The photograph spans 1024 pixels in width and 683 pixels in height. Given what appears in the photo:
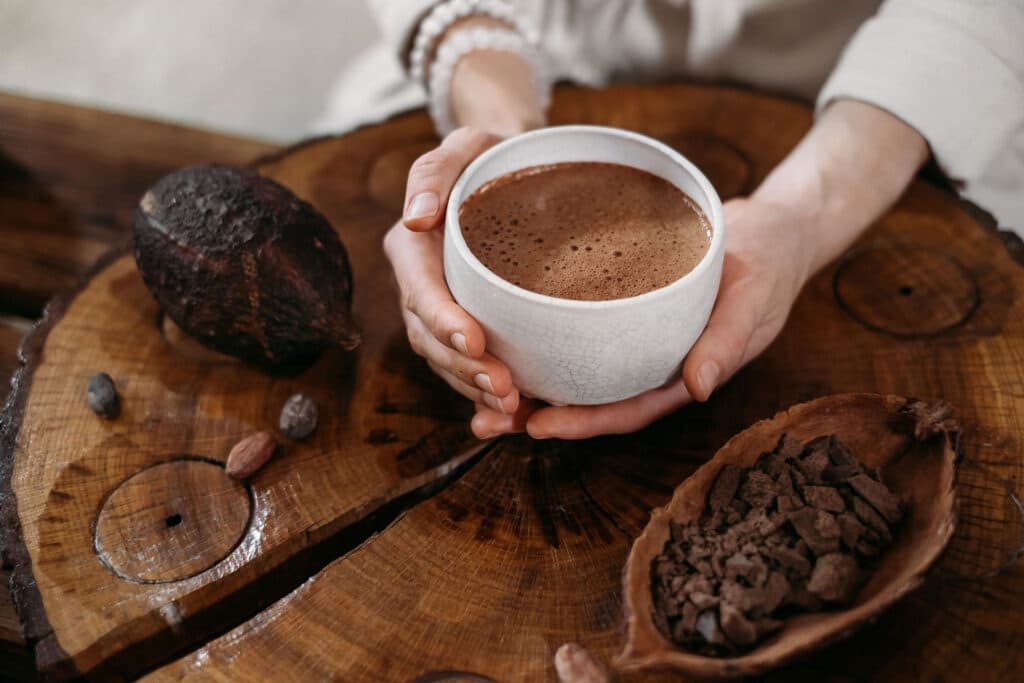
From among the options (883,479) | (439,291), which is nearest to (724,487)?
(883,479)

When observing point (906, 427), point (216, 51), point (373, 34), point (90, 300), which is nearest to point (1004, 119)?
point (906, 427)

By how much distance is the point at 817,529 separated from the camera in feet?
2.08

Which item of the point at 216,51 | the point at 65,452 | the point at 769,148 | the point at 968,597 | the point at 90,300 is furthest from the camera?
the point at 216,51

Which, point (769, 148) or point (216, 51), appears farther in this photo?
point (216, 51)

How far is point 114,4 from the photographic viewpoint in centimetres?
272

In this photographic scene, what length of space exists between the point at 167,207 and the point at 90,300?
0.59ft

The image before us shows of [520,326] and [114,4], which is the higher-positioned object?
[520,326]

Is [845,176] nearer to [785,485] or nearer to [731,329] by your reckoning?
[731,329]

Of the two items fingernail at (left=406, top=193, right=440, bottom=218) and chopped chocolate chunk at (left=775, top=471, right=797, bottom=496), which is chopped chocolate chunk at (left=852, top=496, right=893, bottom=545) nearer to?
chopped chocolate chunk at (left=775, top=471, right=797, bottom=496)

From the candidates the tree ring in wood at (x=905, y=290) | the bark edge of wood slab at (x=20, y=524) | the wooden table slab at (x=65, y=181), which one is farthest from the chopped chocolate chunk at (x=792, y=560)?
the wooden table slab at (x=65, y=181)

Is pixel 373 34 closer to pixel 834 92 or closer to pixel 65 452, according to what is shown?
pixel 834 92

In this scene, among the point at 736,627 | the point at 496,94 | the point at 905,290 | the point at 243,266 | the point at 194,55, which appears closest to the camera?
the point at 736,627

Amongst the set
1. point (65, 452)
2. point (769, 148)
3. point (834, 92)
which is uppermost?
point (834, 92)

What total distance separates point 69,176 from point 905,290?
1092mm
